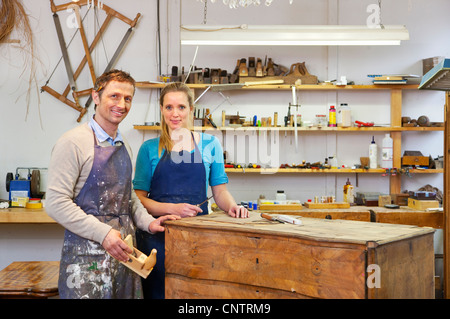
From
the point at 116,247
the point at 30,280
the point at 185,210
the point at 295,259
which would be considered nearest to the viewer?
the point at 295,259

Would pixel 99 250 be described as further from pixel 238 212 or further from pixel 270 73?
pixel 270 73

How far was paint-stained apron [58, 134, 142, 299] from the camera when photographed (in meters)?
2.18

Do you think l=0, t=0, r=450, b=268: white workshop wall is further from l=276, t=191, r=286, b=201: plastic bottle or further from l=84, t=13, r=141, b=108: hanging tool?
l=276, t=191, r=286, b=201: plastic bottle

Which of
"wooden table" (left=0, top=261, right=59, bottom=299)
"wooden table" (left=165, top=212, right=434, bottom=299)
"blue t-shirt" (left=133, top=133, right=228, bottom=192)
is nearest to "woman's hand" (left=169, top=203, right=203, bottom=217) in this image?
"wooden table" (left=165, top=212, right=434, bottom=299)

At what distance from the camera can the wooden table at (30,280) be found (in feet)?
9.87

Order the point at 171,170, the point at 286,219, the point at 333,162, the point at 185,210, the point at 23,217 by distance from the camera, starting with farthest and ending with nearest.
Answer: the point at 333,162 < the point at 23,217 < the point at 171,170 < the point at 185,210 < the point at 286,219

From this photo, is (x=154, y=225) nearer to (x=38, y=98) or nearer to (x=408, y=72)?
(x=38, y=98)

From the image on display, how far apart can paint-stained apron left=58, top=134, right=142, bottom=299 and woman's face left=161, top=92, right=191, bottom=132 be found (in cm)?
37

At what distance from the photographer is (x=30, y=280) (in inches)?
126

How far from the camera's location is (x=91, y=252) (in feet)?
7.16

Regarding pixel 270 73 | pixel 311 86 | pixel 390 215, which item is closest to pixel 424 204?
pixel 390 215

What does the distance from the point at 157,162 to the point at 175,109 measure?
306mm

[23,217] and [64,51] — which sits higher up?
[64,51]

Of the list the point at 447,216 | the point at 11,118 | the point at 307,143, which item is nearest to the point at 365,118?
the point at 307,143
